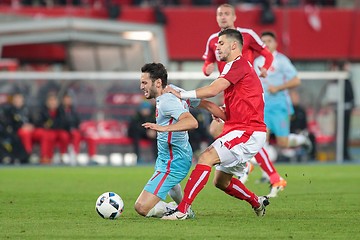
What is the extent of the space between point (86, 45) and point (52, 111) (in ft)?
16.3

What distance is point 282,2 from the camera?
3062cm

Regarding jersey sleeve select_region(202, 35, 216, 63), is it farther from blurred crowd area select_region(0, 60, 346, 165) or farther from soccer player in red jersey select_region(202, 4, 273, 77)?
blurred crowd area select_region(0, 60, 346, 165)

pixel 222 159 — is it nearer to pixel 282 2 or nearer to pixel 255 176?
pixel 255 176

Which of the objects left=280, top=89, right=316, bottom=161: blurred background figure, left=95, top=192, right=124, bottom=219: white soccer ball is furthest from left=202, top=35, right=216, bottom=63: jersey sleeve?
left=280, top=89, right=316, bottom=161: blurred background figure

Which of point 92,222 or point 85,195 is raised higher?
point 92,222

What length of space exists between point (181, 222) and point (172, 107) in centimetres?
112

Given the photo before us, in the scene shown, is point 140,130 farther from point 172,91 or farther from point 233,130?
point 172,91

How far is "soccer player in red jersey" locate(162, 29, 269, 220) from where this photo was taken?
33.3 ft

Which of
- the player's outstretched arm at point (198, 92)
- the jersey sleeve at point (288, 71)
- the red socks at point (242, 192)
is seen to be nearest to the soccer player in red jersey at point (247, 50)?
the jersey sleeve at point (288, 71)

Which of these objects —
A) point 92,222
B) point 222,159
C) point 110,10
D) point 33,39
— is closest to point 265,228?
point 222,159

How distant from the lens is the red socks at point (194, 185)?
1011 centimetres

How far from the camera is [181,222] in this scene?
9.91 m

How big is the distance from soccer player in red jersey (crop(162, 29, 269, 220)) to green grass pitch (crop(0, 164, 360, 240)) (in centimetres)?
32

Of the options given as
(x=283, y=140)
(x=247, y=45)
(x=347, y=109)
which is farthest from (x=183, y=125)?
(x=347, y=109)
